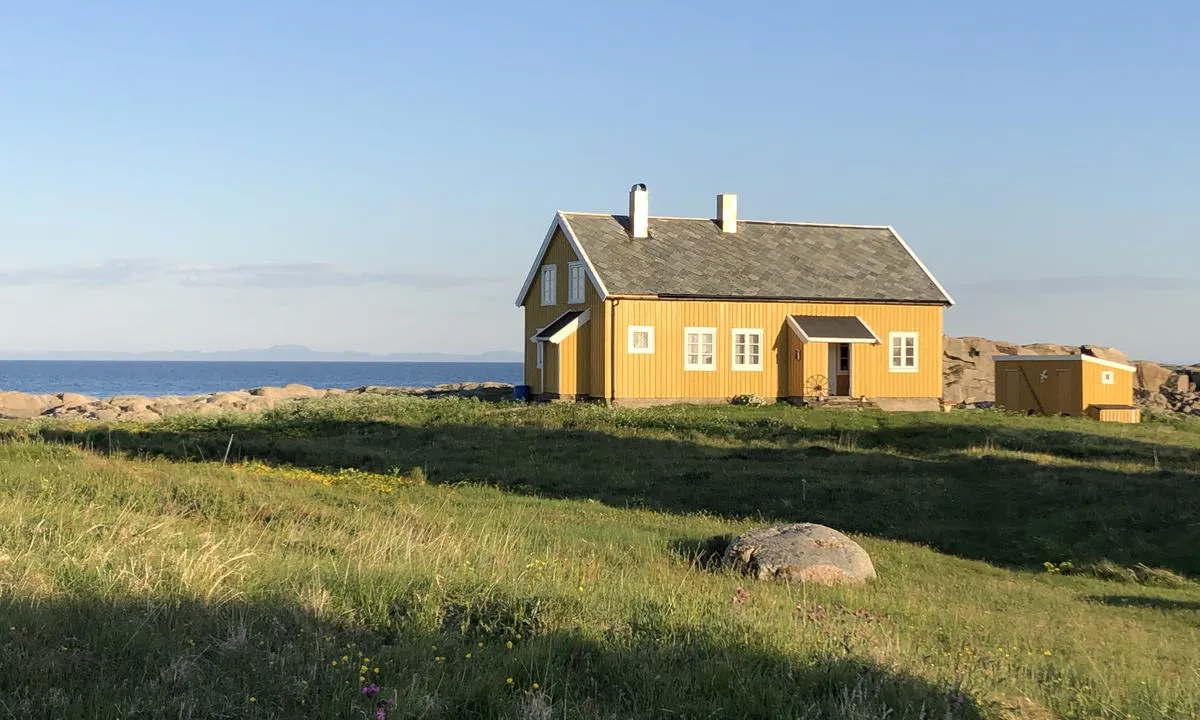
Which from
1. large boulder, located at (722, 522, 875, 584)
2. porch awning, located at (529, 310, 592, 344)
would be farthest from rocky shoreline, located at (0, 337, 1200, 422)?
large boulder, located at (722, 522, 875, 584)

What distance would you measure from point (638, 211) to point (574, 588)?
31.0 m

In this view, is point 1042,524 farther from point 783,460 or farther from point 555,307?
point 555,307

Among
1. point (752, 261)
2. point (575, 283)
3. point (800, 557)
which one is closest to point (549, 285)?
point (575, 283)

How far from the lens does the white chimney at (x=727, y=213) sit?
40.9 m

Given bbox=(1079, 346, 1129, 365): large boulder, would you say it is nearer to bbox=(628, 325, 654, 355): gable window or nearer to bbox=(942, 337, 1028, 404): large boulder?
bbox=(942, 337, 1028, 404): large boulder

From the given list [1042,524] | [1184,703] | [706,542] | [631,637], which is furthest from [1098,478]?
[631,637]

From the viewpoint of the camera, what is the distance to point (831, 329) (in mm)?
36938

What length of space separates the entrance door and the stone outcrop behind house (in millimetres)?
10084

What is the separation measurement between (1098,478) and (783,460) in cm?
609

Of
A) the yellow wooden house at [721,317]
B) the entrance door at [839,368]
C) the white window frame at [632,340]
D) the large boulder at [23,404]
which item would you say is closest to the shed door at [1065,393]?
the yellow wooden house at [721,317]

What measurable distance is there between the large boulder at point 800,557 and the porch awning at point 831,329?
77.3 feet

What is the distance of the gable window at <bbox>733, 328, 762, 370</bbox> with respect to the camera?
121ft

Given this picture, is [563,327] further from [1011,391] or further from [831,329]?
[1011,391]

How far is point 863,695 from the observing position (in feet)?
20.7
